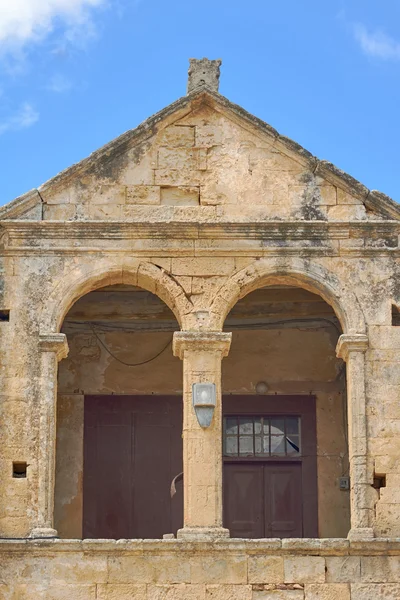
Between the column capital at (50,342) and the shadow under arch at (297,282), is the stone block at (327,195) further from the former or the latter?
the column capital at (50,342)

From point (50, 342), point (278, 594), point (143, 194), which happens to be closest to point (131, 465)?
point (50, 342)

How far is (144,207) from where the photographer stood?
16.4m

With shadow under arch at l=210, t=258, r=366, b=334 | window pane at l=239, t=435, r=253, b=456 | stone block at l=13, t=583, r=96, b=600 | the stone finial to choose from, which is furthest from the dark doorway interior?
the stone finial

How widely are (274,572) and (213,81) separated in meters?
5.17

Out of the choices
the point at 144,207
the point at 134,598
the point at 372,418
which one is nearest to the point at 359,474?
the point at 372,418

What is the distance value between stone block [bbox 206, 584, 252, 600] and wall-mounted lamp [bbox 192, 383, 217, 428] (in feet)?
5.22

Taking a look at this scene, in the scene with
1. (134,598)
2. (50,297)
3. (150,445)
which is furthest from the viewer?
(150,445)

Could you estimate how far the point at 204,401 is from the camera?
15.7m

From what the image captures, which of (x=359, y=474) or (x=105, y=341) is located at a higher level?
(x=105, y=341)

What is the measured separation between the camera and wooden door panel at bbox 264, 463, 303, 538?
59.8ft

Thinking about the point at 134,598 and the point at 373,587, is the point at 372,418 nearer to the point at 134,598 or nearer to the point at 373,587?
the point at 373,587

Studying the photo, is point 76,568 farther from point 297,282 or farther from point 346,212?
point 346,212

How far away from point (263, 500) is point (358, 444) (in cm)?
298

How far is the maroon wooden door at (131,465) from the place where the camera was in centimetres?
1817
